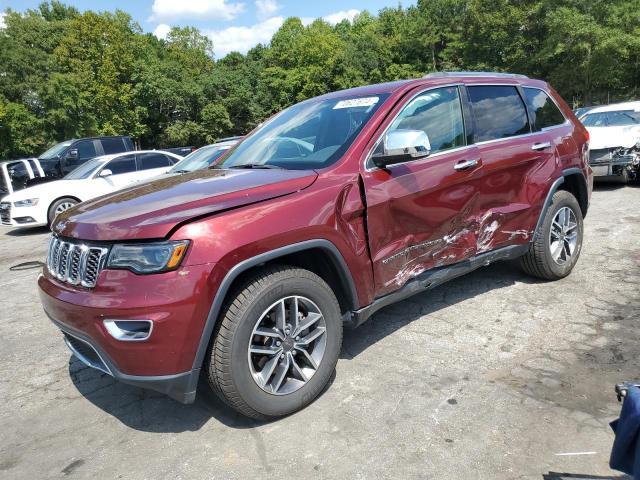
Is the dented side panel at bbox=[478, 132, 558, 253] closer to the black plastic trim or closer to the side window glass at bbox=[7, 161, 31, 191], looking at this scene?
the black plastic trim

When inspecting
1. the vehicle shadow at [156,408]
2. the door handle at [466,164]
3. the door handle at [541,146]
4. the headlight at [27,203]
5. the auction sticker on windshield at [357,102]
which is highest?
the auction sticker on windshield at [357,102]

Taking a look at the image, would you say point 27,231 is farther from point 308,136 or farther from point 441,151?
point 441,151

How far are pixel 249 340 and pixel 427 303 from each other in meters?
2.30

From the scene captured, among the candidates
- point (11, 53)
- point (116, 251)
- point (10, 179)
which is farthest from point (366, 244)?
point (11, 53)

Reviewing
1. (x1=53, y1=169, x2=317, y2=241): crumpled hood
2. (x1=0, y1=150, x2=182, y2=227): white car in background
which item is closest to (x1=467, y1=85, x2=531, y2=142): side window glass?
(x1=53, y1=169, x2=317, y2=241): crumpled hood

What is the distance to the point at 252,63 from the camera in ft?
186

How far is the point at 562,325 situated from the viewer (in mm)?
3924

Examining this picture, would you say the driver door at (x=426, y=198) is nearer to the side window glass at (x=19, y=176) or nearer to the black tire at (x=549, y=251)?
the black tire at (x=549, y=251)

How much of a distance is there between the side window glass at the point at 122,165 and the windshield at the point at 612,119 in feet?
33.2

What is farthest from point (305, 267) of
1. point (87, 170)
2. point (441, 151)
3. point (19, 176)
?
point (19, 176)

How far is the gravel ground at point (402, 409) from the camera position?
2.51 metres

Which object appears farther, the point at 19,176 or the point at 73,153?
the point at 73,153

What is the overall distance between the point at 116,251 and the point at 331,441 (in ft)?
4.84

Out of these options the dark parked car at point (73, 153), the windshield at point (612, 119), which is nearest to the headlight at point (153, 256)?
the windshield at point (612, 119)
